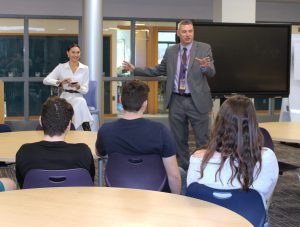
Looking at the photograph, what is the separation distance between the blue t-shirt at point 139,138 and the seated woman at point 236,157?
1.70 ft

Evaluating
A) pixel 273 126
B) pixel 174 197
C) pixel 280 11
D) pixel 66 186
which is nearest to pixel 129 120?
pixel 66 186

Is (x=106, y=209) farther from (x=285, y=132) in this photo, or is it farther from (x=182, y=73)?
(x=182, y=73)

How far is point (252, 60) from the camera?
23.1 feet

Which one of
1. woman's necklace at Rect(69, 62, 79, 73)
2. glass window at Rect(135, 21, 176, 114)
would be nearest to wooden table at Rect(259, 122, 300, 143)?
woman's necklace at Rect(69, 62, 79, 73)

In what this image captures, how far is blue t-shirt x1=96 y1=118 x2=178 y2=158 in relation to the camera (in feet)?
9.71

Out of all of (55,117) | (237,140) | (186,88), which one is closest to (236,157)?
(237,140)

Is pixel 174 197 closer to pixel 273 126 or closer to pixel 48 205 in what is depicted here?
pixel 48 205

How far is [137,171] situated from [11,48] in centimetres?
840

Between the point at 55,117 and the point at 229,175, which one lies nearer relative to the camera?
the point at 229,175

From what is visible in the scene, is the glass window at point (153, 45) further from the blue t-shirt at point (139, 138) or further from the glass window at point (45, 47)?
the blue t-shirt at point (139, 138)

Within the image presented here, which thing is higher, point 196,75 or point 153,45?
point 153,45

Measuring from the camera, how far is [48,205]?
1979 mm

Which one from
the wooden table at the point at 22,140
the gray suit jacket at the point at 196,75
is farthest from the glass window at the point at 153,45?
the wooden table at the point at 22,140

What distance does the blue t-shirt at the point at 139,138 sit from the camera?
2.96 m
